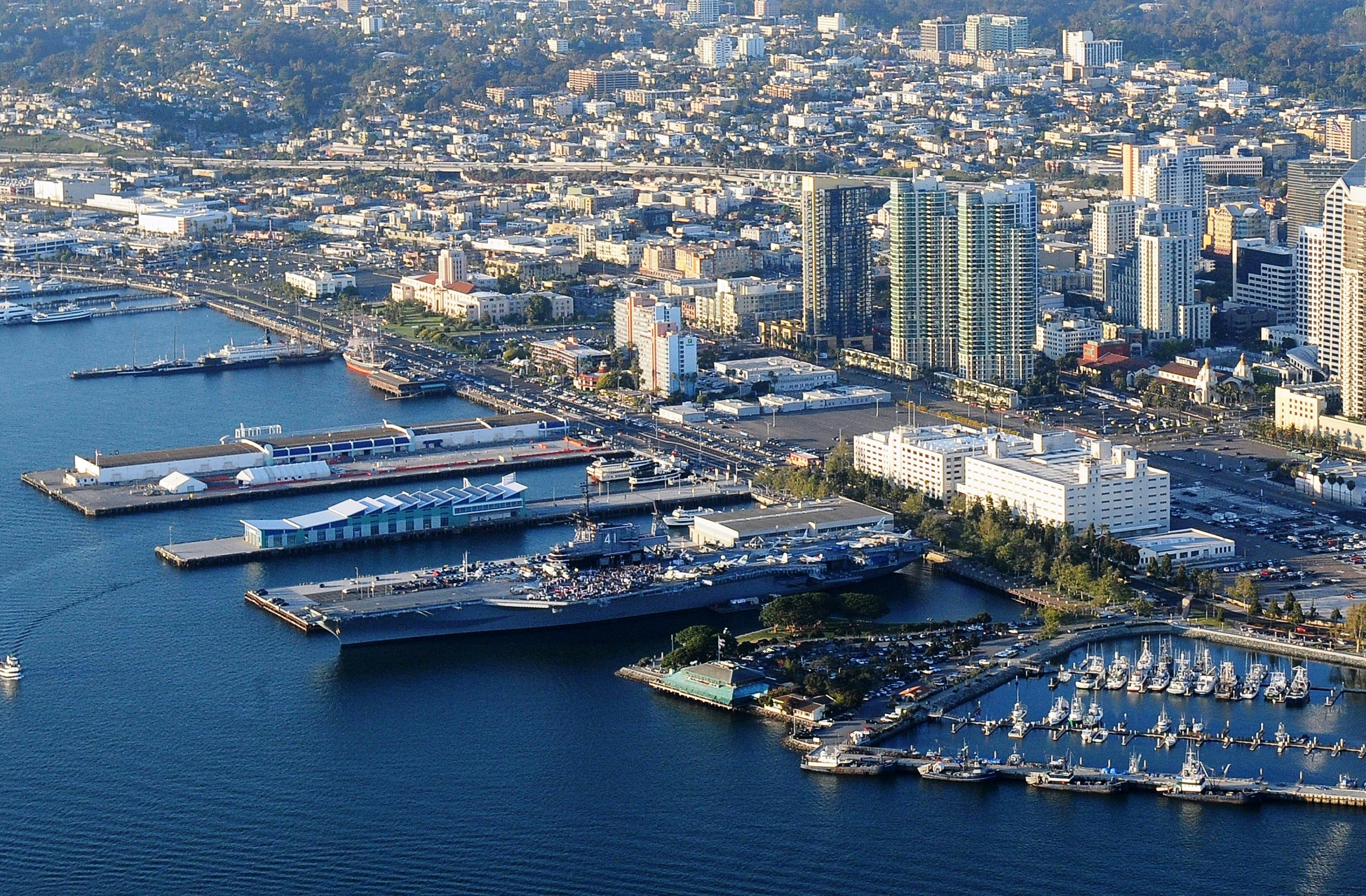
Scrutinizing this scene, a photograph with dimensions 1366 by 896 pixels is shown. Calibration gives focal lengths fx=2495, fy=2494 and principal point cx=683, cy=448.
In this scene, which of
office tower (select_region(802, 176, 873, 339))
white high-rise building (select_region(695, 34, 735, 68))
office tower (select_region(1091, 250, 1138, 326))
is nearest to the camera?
office tower (select_region(802, 176, 873, 339))

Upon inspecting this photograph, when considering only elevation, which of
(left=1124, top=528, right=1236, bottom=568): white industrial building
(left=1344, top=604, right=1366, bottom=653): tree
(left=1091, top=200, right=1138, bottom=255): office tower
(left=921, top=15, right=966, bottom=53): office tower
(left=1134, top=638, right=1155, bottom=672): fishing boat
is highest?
(left=921, top=15, right=966, bottom=53): office tower

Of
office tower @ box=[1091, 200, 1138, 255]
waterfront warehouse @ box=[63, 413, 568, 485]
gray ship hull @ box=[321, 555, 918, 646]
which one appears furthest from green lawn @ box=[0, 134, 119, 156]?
gray ship hull @ box=[321, 555, 918, 646]

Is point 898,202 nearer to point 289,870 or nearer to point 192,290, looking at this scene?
point 192,290

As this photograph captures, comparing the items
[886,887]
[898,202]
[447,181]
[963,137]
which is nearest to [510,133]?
[447,181]

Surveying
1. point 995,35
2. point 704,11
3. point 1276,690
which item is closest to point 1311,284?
point 1276,690

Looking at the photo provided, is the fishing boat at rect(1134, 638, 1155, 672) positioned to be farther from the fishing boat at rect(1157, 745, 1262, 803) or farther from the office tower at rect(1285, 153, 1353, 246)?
the office tower at rect(1285, 153, 1353, 246)
